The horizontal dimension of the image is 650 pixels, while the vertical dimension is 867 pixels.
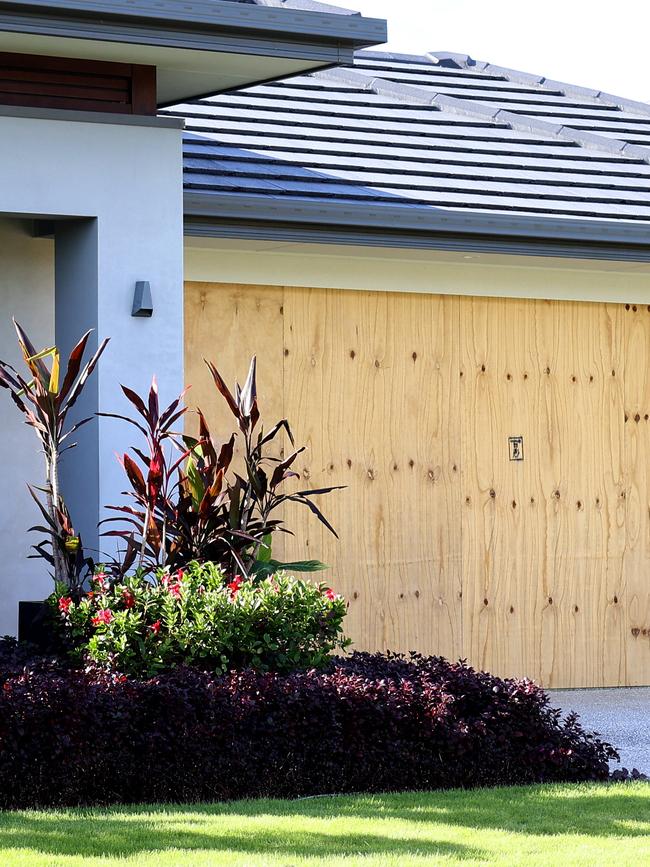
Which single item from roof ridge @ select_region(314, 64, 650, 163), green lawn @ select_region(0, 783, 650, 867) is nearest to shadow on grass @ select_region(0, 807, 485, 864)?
green lawn @ select_region(0, 783, 650, 867)

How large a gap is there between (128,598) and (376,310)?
3.84 meters

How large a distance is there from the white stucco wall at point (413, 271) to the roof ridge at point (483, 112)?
174cm

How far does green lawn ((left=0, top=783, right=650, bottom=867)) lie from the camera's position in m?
5.12

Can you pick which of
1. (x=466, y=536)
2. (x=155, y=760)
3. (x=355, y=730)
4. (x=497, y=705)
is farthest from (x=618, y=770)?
A: (x=466, y=536)

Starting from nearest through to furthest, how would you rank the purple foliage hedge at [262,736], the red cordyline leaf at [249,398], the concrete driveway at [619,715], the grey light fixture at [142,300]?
the purple foliage hedge at [262,736] < the red cordyline leaf at [249,398] < the concrete driveway at [619,715] < the grey light fixture at [142,300]

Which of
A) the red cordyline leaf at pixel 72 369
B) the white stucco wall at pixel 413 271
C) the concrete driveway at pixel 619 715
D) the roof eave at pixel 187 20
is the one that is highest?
the roof eave at pixel 187 20

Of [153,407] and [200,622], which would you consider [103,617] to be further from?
[153,407]

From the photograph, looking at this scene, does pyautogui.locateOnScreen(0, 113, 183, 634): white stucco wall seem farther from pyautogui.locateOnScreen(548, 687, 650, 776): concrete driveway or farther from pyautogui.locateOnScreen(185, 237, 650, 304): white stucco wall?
pyautogui.locateOnScreen(548, 687, 650, 776): concrete driveway

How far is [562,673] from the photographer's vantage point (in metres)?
10.4

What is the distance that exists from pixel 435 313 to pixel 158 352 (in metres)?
2.77

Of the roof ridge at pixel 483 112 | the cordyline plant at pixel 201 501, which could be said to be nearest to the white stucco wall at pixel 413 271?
the roof ridge at pixel 483 112

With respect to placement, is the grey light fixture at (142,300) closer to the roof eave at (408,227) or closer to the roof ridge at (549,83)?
the roof eave at (408,227)

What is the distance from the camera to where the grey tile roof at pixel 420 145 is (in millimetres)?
9672

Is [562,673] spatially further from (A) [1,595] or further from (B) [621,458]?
(A) [1,595]
